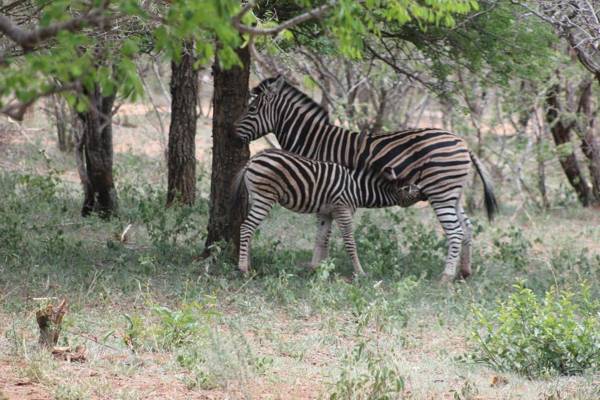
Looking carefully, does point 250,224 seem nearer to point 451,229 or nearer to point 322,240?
point 322,240

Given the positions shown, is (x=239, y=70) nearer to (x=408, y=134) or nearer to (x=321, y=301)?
(x=408, y=134)

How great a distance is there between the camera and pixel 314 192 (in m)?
9.64

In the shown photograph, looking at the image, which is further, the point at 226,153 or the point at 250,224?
the point at 226,153

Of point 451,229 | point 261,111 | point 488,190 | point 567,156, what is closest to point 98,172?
point 261,111

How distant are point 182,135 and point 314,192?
3.92 m

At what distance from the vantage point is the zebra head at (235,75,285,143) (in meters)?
9.84

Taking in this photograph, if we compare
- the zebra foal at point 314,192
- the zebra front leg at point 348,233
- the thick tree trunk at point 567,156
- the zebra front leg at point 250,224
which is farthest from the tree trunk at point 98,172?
the thick tree trunk at point 567,156

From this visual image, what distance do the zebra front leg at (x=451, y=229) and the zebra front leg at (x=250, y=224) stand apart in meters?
2.08

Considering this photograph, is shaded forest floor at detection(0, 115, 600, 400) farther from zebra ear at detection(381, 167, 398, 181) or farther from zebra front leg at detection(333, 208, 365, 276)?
zebra ear at detection(381, 167, 398, 181)

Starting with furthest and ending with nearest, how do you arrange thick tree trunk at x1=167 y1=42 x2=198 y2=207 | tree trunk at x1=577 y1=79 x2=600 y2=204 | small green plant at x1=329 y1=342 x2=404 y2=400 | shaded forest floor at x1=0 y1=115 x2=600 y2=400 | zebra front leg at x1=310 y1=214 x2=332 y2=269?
1. tree trunk at x1=577 y1=79 x2=600 y2=204
2. thick tree trunk at x1=167 y1=42 x2=198 y2=207
3. zebra front leg at x1=310 y1=214 x2=332 y2=269
4. shaded forest floor at x1=0 y1=115 x2=600 y2=400
5. small green plant at x1=329 y1=342 x2=404 y2=400

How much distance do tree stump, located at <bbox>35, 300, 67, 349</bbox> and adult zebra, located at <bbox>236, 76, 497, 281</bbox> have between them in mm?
4336

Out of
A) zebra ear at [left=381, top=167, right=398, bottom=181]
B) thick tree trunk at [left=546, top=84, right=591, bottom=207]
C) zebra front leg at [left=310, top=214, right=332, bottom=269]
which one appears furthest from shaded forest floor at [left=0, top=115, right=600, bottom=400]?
thick tree trunk at [left=546, top=84, right=591, bottom=207]

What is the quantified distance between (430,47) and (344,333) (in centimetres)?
438

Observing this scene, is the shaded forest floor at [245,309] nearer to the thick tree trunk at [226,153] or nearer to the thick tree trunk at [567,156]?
the thick tree trunk at [226,153]
